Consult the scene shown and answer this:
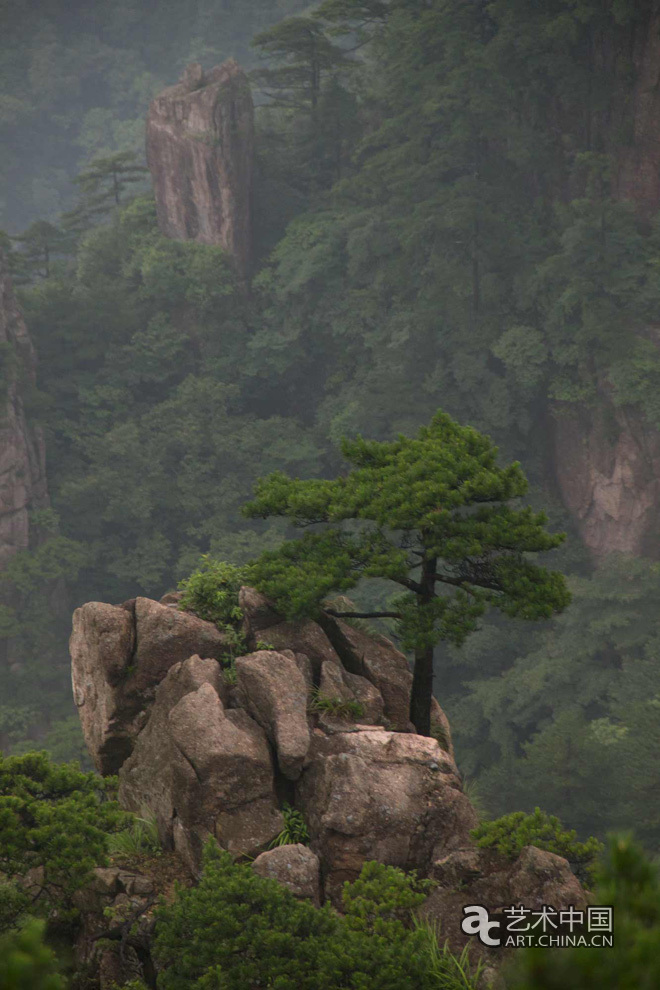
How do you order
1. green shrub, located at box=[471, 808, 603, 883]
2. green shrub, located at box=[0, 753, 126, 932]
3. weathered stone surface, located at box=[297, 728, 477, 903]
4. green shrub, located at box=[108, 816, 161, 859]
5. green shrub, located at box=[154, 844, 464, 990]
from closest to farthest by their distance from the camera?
green shrub, located at box=[154, 844, 464, 990] → green shrub, located at box=[0, 753, 126, 932] → green shrub, located at box=[471, 808, 603, 883] → weathered stone surface, located at box=[297, 728, 477, 903] → green shrub, located at box=[108, 816, 161, 859]

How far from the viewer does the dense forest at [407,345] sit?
2666 cm

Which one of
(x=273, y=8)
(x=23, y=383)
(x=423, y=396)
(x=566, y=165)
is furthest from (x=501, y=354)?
(x=273, y=8)

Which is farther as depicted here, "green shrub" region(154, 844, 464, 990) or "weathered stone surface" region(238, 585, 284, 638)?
"weathered stone surface" region(238, 585, 284, 638)

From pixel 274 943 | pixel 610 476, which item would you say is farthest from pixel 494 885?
pixel 610 476

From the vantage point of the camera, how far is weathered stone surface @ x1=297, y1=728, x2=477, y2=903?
27.0 feet

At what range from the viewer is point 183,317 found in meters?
37.7

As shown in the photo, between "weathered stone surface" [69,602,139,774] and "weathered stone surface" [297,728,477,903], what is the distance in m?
2.31

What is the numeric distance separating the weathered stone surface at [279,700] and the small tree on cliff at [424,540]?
69 cm

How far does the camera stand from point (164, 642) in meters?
9.77

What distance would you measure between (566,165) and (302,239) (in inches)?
439

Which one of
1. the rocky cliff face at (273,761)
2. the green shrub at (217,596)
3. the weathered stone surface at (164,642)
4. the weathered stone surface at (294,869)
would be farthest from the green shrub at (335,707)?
the weathered stone surface at (294,869)

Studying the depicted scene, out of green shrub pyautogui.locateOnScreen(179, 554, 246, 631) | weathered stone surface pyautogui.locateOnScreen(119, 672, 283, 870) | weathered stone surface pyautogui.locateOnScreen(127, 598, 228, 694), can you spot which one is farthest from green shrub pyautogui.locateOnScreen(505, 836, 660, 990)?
green shrub pyautogui.locateOnScreen(179, 554, 246, 631)

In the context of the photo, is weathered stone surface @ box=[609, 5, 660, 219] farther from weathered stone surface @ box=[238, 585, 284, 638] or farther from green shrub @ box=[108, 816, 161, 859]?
green shrub @ box=[108, 816, 161, 859]

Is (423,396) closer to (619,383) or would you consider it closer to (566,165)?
(619,383)
